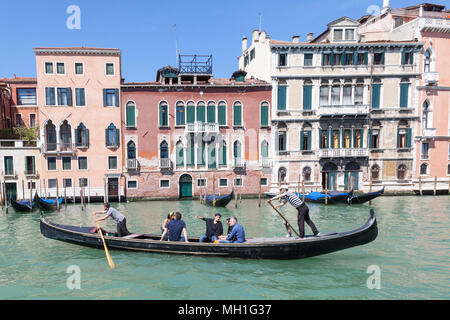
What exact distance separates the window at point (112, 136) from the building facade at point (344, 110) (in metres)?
9.38

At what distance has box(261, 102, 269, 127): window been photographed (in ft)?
61.2

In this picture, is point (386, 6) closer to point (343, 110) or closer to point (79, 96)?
point (343, 110)

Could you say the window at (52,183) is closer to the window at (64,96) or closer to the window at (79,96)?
the window at (64,96)

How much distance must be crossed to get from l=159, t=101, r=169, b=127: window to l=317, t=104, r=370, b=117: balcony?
920 cm

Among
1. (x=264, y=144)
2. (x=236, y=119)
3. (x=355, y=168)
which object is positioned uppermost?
(x=236, y=119)

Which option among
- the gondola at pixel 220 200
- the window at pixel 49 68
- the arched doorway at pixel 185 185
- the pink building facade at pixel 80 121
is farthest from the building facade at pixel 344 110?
the window at pixel 49 68

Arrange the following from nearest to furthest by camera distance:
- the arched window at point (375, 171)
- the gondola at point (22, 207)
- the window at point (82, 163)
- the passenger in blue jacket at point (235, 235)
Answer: the passenger in blue jacket at point (235, 235) < the gondola at point (22, 207) < the window at point (82, 163) < the arched window at point (375, 171)

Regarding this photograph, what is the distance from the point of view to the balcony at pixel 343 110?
1825 centimetres

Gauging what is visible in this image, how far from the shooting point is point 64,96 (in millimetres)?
17578

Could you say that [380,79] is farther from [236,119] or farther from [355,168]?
[236,119]

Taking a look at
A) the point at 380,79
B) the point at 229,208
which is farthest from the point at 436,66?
the point at 229,208

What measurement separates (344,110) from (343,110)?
0.20 ft

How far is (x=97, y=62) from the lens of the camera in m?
17.6

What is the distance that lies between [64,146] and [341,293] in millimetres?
17011
